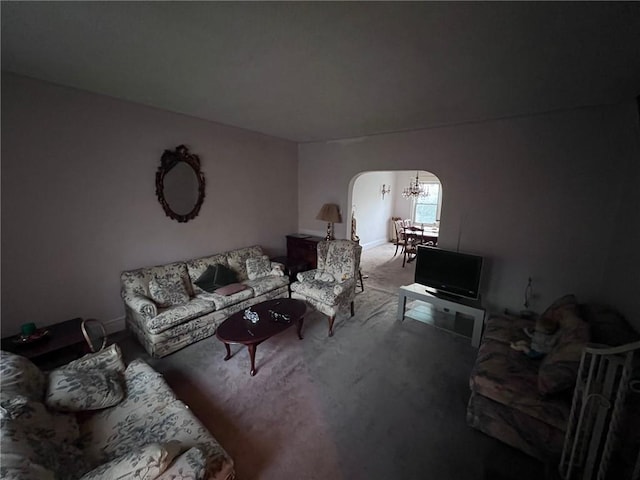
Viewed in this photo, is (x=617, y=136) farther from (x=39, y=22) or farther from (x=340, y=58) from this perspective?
(x=39, y=22)

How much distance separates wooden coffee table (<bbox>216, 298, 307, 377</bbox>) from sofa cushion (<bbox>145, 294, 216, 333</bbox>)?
1.31 ft

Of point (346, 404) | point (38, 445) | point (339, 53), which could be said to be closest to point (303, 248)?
point (346, 404)

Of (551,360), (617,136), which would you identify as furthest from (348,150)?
(551,360)

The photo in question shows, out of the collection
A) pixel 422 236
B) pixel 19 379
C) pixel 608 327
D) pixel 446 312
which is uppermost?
pixel 422 236

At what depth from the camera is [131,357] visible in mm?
2752

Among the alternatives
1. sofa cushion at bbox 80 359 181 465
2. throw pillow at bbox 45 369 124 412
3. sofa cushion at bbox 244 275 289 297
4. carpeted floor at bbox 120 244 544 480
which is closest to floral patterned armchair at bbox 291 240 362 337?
sofa cushion at bbox 244 275 289 297

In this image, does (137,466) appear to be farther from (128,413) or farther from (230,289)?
(230,289)

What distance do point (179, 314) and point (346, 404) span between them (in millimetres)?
1911

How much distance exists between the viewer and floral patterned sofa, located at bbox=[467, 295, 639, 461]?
5.48 feet

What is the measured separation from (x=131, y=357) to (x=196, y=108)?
284 cm

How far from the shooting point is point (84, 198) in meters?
2.77

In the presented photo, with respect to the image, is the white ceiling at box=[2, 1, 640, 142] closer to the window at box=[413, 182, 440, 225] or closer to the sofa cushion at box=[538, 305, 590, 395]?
the sofa cushion at box=[538, 305, 590, 395]

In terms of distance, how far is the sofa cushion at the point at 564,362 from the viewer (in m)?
1.64

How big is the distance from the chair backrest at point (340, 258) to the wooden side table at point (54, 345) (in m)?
2.85
